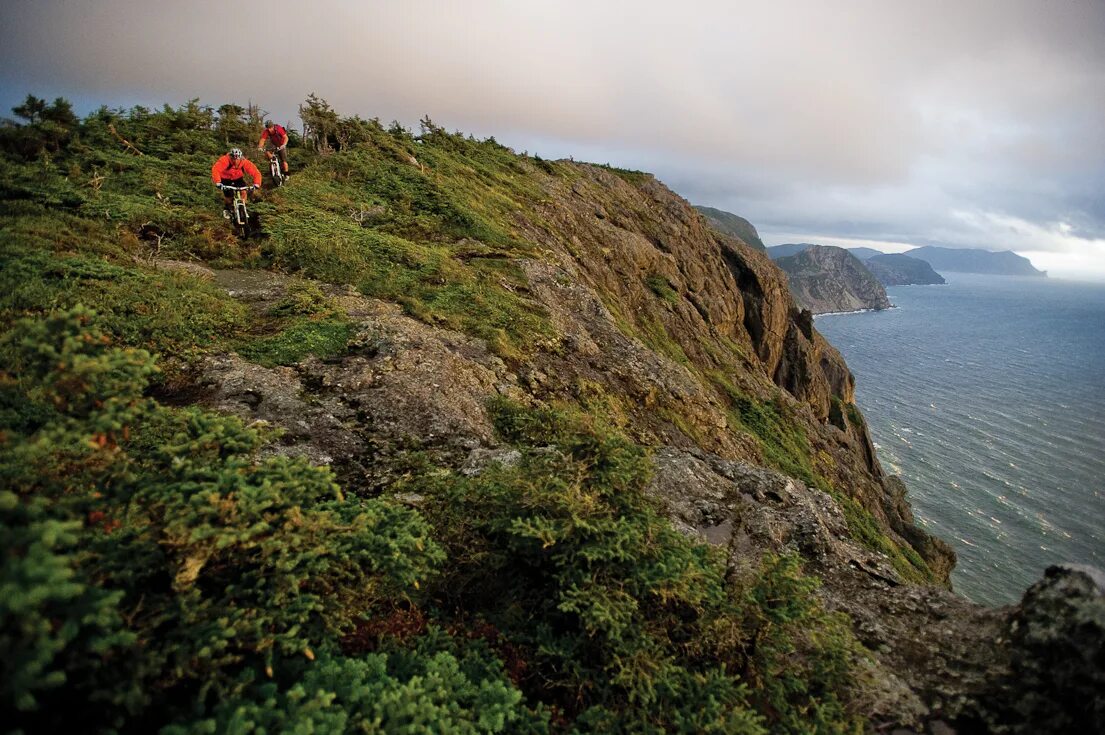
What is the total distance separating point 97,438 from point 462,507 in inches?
176

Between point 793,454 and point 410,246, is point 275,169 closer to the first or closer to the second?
point 410,246

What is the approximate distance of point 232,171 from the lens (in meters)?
16.1

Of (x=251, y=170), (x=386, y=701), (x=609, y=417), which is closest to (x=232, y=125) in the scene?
(x=251, y=170)

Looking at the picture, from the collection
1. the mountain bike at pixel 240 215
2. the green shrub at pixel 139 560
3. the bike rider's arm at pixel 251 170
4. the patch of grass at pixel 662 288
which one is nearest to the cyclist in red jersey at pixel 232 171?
the bike rider's arm at pixel 251 170

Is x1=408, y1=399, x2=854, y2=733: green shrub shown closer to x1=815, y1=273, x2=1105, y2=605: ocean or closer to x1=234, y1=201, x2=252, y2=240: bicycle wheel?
x1=234, y1=201, x2=252, y2=240: bicycle wheel

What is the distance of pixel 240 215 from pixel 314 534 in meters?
15.9

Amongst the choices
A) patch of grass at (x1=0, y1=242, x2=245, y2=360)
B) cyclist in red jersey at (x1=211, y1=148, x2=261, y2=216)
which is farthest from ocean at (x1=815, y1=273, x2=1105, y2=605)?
cyclist in red jersey at (x1=211, y1=148, x2=261, y2=216)

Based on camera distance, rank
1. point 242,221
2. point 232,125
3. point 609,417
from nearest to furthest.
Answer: point 609,417 < point 242,221 < point 232,125

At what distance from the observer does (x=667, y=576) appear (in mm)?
5969

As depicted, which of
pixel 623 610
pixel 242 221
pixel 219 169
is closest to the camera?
pixel 623 610

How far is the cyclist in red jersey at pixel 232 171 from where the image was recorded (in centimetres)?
1591

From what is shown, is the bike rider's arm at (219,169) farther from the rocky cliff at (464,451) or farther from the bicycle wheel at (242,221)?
the rocky cliff at (464,451)

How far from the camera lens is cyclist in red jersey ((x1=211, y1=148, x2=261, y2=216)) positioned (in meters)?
15.9

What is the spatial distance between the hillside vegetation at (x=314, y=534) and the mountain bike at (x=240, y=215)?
473mm
